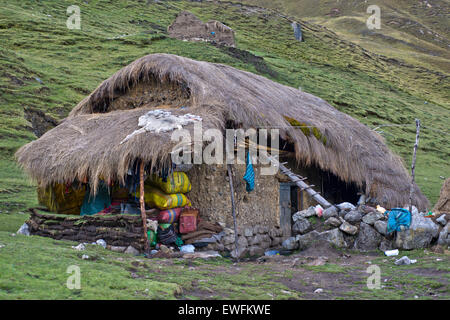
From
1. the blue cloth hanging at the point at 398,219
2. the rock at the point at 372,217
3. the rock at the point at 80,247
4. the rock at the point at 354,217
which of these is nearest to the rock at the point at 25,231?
the rock at the point at 80,247

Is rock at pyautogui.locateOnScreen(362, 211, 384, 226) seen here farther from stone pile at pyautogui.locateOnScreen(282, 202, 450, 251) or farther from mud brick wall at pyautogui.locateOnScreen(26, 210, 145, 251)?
mud brick wall at pyautogui.locateOnScreen(26, 210, 145, 251)

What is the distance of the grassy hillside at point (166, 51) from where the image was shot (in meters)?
22.0

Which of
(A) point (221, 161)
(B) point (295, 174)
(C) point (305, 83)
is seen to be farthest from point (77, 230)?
(C) point (305, 83)

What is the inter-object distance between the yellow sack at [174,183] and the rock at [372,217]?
13.4 feet

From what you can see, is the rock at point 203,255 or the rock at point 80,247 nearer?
the rock at point 80,247

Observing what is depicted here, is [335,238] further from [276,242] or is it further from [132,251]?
[132,251]

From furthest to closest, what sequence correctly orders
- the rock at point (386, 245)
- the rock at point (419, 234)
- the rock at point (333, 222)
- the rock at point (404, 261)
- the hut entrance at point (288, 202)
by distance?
the hut entrance at point (288, 202), the rock at point (333, 222), the rock at point (386, 245), the rock at point (419, 234), the rock at point (404, 261)

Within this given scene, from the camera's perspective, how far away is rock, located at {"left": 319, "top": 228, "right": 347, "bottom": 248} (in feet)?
35.5

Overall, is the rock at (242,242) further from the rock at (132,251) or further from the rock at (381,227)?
the rock at (381,227)

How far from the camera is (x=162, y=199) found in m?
10.2

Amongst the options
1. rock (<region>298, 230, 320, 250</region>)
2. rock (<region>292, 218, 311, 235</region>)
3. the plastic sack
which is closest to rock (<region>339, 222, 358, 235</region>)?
rock (<region>298, 230, 320, 250</region>)

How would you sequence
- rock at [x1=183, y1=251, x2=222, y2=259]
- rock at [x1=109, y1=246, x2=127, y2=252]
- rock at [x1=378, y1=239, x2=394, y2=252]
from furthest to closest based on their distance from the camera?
rock at [x1=378, y1=239, x2=394, y2=252] → rock at [x1=183, y1=251, x2=222, y2=259] → rock at [x1=109, y1=246, x2=127, y2=252]

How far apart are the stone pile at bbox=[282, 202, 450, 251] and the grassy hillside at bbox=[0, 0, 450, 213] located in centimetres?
223
